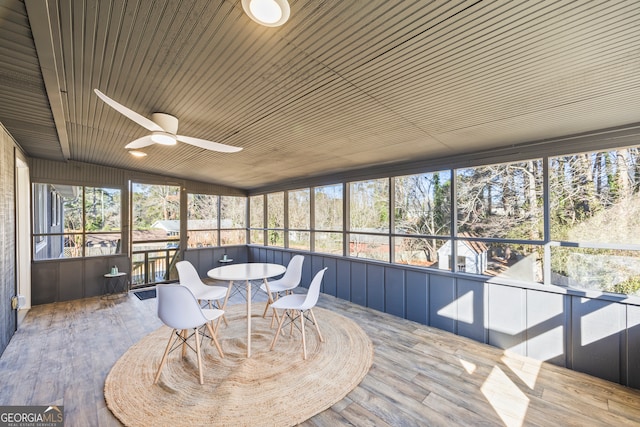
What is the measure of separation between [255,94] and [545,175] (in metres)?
3.29

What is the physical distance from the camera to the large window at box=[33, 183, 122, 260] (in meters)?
4.71

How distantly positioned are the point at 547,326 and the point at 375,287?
2.23m

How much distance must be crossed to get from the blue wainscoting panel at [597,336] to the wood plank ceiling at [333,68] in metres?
1.80

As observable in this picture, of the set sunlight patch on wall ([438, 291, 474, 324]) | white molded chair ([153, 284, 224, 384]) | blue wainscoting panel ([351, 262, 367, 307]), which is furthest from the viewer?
blue wainscoting panel ([351, 262, 367, 307])

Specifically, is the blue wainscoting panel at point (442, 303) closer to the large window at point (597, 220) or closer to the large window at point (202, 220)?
the large window at point (597, 220)

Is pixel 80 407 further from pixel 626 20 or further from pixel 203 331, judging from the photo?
pixel 626 20

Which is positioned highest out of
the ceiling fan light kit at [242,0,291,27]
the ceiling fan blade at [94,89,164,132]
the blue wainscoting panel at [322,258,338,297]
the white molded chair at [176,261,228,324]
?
the ceiling fan light kit at [242,0,291,27]

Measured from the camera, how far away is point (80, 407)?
2.07 m

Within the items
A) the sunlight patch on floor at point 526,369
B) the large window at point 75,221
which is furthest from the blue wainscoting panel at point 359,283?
the large window at point 75,221

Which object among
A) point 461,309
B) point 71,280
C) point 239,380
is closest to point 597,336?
point 461,309

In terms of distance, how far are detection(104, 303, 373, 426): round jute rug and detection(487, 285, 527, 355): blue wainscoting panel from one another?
5.10 ft

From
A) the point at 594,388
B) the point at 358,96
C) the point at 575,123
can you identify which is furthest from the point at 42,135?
the point at 594,388

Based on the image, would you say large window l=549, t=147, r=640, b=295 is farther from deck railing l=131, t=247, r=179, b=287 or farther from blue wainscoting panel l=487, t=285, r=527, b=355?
deck railing l=131, t=247, r=179, b=287

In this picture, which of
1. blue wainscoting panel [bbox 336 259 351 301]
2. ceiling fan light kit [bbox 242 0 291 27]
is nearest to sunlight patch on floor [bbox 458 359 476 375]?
blue wainscoting panel [bbox 336 259 351 301]
